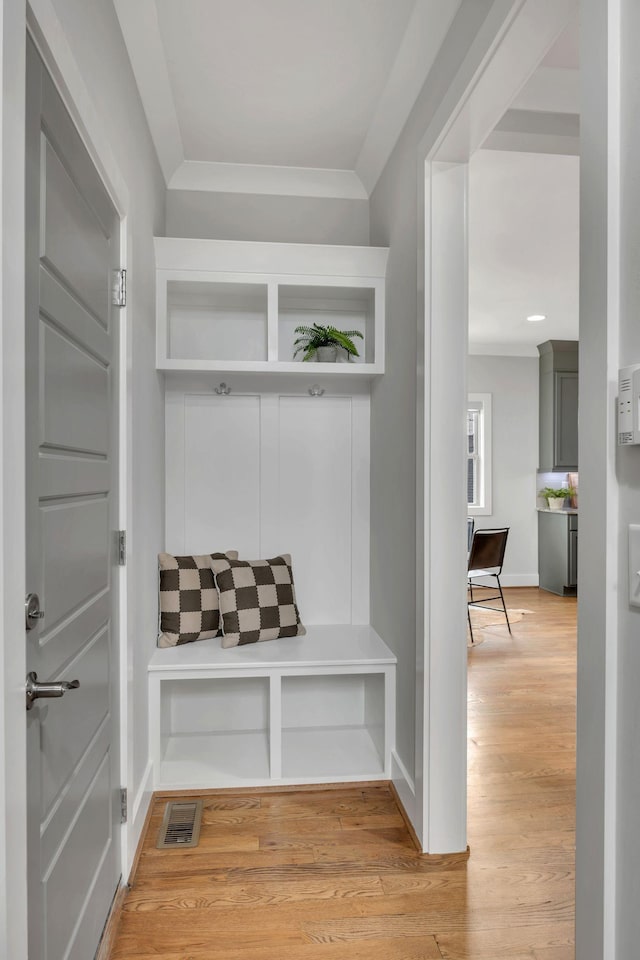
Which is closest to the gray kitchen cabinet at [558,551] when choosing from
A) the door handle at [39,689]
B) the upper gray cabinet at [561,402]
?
the upper gray cabinet at [561,402]

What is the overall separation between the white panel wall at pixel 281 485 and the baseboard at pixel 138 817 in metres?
1.04

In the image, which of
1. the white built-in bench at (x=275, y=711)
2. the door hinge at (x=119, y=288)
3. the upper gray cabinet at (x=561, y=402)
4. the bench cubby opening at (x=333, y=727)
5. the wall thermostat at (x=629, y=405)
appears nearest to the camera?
the wall thermostat at (x=629, y=405)

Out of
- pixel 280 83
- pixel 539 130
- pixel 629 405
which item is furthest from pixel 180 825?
pixel 539 130

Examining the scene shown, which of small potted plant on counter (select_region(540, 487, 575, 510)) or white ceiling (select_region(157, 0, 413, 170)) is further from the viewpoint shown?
small potted plant on counter (select_region(540, 487, 575, 510))

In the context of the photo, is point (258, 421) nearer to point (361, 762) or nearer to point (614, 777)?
point (361, 762)

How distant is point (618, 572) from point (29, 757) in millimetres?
1054

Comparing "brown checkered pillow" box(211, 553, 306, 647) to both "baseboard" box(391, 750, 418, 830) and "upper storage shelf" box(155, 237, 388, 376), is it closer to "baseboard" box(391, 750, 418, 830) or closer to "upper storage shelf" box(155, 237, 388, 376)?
"baseboard" box(391, 750, 418, 830)

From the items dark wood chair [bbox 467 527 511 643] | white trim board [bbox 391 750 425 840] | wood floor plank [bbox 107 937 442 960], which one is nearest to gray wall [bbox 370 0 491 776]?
white trim board [bbox 391 750 425 840]

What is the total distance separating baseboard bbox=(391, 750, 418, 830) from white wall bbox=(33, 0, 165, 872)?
3.18 ft

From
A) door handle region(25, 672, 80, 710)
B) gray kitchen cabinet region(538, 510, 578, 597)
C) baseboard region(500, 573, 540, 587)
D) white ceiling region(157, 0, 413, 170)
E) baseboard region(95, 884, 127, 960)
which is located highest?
white ceiling region(157, 0, 413, 170)

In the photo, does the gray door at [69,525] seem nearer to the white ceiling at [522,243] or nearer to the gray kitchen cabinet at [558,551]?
the white ceiling at [522,243]

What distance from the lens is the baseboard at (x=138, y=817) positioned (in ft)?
6.35

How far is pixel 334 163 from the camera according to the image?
287 centimetres

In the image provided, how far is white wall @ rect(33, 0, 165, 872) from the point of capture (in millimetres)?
1570
